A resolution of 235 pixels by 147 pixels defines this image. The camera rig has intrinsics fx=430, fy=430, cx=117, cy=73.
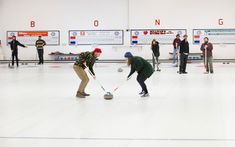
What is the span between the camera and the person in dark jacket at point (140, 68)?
1130 cm

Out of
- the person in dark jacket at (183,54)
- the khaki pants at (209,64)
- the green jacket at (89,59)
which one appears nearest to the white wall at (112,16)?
the khaki pants at (209,64)

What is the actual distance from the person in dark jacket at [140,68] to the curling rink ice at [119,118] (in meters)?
0.53

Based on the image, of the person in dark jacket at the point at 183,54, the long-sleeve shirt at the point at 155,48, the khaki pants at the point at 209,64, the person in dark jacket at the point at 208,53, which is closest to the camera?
the person in dark jacket at the point at 208,53

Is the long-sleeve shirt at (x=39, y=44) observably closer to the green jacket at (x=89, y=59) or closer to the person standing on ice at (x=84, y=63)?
the person standing on ice at (x=84, y=63)

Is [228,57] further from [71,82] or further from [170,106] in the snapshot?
[170,106]

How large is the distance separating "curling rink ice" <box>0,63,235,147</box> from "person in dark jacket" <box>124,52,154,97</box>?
53 cm

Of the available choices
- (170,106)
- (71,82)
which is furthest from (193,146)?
(71,82)

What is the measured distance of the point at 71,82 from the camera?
16.4 metres

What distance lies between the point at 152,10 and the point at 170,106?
21.2 meters

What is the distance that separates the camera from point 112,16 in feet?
101

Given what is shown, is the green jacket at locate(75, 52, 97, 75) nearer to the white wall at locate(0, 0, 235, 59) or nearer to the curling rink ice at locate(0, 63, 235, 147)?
the curling rink ice at locate(0, 63, 235, 147)

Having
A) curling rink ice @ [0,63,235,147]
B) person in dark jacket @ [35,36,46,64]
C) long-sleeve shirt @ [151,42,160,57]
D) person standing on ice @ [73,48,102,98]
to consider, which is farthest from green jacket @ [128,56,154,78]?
person in dark jacket @ [35,36,46,64]

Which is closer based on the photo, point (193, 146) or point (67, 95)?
point (193, 146)

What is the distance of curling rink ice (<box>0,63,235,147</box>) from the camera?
6551mm
